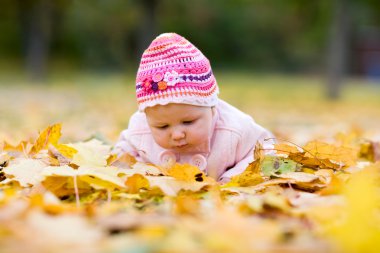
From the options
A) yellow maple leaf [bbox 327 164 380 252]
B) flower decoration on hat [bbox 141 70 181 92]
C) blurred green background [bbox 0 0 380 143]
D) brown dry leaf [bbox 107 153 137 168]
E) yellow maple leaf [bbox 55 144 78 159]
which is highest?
flower decoration on hat [bbox 141 70 181 92]

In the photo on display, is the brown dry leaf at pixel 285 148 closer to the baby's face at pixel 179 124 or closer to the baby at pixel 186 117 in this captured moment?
the baby at pixel 186 117

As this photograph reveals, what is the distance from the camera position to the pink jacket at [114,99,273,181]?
276 centimetres

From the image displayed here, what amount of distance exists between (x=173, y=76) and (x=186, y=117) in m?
0.17

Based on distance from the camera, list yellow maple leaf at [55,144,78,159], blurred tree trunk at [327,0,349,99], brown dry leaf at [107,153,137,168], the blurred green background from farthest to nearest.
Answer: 1. the blurred green background
2. blurred tree trunk at [327,0,349,99]
3. yellow maple leaf at [55,144,78,159]
4. brown dry leaf at [107,153,137,168]

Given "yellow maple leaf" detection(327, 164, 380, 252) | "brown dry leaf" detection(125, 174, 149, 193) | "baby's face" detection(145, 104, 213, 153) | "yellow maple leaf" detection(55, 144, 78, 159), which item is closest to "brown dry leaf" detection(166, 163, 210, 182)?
"brown dry leaf" detection(125, 174, 149, 193)

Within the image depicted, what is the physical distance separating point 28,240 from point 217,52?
84.2ft

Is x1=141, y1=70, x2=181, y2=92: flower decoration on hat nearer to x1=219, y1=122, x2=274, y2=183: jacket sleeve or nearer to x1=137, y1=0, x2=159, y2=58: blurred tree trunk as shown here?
x1=219, y1=122, x2=274, y2=183: jacket sleeve

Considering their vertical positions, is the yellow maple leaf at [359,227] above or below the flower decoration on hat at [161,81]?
below

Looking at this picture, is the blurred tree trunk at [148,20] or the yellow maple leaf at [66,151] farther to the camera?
the blurred tree trunk at [148,20]

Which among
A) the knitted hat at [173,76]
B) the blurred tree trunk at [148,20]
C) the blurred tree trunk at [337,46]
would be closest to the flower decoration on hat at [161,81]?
the knitted hat at [173,76]

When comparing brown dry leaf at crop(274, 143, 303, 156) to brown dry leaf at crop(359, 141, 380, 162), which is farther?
brown dry leaf at crop(359, 141, 380, 162)

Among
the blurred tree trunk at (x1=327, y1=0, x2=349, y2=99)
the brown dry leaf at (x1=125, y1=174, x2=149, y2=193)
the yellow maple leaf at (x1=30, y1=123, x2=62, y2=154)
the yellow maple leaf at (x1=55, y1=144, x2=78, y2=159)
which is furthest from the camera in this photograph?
the blurred tree trunk at (x1=327, y1=0, x2=349, y2=99)

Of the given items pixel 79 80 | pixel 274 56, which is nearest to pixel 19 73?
pixel 79 80

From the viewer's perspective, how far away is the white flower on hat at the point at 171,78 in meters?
2.56
